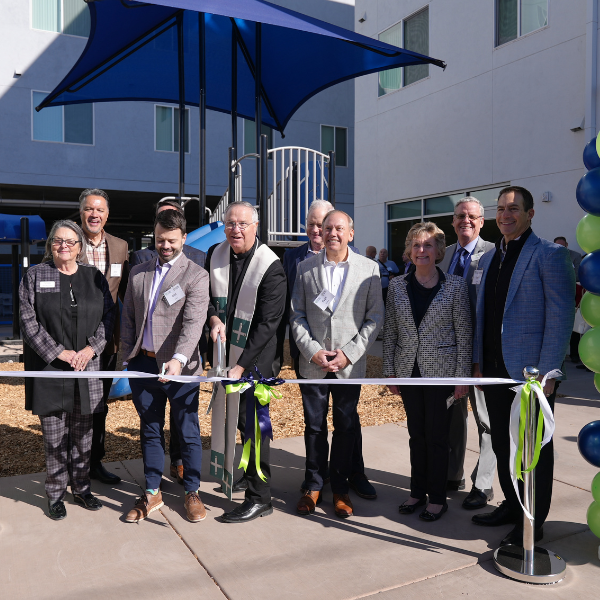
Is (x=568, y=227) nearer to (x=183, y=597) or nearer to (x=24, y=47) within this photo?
(x=183, y=597)

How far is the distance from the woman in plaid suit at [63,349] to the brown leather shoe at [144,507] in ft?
1.04

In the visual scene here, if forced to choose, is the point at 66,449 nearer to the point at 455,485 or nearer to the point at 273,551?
the point at 273,551

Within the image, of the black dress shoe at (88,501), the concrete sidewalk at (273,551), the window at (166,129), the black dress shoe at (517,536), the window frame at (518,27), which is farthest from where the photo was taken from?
the window at (166,129)

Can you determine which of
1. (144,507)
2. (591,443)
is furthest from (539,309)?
(144,507)

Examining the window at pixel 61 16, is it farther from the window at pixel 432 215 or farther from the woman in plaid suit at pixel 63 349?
the woman in plaid suit at pixel 63 349

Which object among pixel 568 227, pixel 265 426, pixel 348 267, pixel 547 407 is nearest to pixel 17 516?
pixel 265 426

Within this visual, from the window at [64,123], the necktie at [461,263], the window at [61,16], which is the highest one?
the window at [61,16]

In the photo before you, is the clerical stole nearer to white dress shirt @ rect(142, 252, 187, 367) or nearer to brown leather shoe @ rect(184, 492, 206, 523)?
brown leather shoe @ rect(184, 492, 206, 523)

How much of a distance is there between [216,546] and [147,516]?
2.12 feet

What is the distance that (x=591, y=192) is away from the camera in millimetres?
3037

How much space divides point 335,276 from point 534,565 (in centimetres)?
197

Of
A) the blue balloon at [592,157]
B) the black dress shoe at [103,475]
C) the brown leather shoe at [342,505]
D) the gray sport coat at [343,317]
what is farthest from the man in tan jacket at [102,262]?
the blue balloon at [592,157]

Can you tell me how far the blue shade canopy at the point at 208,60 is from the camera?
25.4 ft

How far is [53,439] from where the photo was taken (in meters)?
3.77
